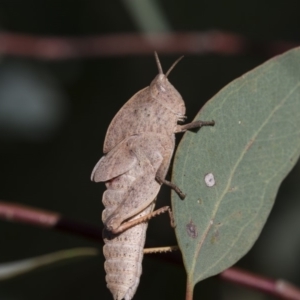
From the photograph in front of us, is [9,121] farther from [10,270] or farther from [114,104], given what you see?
[10,270]

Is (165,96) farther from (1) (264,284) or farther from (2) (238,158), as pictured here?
(1) (264,284)

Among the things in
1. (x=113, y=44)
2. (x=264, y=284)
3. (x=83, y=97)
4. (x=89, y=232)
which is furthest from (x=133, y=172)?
(x=83, y=97)

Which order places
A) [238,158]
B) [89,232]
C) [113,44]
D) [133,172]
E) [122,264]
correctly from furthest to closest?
[113,44]
[89,232]
[133,172]
[122,264]
[238,158]

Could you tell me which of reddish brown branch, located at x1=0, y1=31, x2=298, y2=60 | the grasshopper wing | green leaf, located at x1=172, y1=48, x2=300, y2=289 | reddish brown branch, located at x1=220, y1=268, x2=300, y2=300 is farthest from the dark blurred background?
green leaf, located at x1=172, y1=48, x2=300, y2=289

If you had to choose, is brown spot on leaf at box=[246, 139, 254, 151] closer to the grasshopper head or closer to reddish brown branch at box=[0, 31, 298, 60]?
the grasshopper head

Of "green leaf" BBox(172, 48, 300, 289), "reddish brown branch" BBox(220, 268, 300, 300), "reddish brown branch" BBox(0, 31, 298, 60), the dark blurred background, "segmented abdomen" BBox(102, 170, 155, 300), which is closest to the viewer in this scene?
"green leaf" BBox(172, 48, 300, 289)
